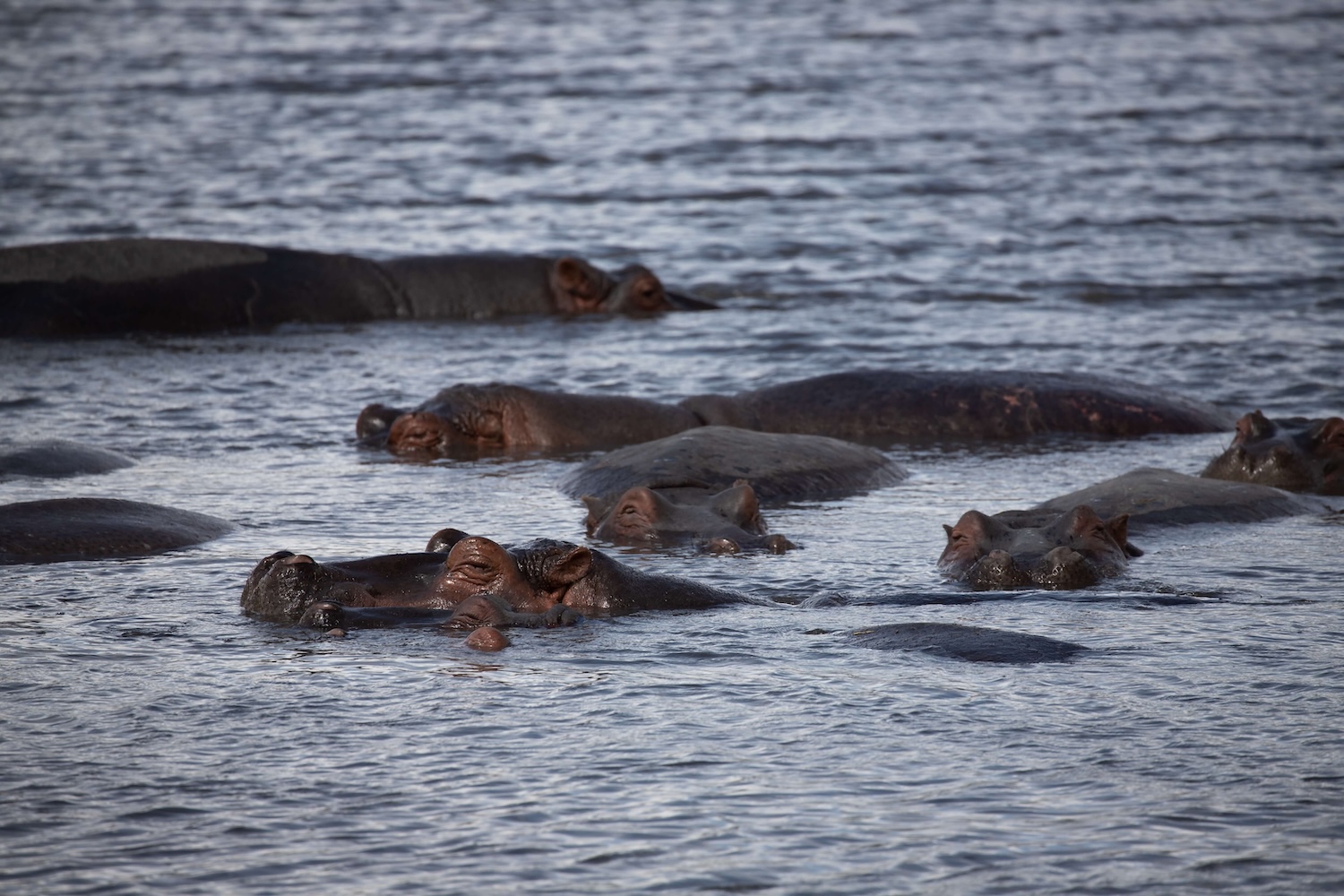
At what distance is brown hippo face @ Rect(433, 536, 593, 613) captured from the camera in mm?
5855

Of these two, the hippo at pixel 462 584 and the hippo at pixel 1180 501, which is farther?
the hippo at pixel 1180 501

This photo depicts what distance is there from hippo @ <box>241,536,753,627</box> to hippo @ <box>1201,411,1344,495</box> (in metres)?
3.64

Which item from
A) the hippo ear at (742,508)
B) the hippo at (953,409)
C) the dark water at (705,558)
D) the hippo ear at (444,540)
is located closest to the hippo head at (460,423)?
the dark water at (705,558)

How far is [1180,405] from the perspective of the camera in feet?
34.4

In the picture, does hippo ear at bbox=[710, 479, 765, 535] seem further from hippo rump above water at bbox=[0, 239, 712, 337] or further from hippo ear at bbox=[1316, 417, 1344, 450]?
hippo rump above water at bbox=[0, 239, 712, 337]

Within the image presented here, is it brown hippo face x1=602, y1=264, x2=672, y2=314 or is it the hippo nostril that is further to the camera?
brown hippo face x1=602, y1=264, x2=672, y2=314

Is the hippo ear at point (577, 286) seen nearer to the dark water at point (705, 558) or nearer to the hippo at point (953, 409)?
the dark water at point (705, 558)

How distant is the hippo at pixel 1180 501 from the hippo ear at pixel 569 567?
224 cm

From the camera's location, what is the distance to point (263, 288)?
523 inches

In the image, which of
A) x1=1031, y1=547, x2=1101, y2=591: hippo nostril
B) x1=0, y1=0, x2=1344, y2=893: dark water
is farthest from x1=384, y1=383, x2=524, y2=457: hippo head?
x1=1031, y1=547, x2=1101, y2=591: hippo nostril

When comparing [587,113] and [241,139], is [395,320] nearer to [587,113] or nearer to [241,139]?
[241,139]

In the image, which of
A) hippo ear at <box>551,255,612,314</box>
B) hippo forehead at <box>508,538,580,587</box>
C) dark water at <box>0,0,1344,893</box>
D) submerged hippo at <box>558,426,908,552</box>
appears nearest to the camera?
dark water at <box>0,0,1344,893</box>

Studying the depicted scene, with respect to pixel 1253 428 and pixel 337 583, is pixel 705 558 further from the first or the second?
pixel 1253 428

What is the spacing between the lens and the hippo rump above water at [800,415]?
33.0 ft
